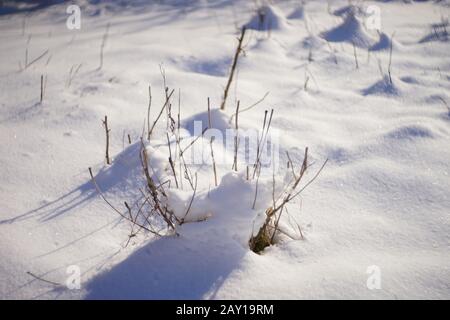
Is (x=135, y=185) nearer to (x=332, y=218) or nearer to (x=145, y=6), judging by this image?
(x=332, y=218)

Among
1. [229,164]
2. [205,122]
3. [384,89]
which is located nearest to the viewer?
[229,164]

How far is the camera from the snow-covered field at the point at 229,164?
1045 millimetres

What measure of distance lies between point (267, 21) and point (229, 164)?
7.13 ft

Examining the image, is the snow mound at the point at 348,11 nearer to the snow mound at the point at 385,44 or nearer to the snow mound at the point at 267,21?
the snow mound at the point at 267,21

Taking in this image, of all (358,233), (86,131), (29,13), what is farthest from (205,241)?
(29,13)

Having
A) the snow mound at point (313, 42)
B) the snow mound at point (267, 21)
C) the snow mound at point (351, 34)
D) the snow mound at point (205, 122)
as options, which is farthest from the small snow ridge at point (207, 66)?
the snow mound at point (351, 34)

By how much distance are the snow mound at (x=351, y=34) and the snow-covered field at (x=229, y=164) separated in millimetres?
17

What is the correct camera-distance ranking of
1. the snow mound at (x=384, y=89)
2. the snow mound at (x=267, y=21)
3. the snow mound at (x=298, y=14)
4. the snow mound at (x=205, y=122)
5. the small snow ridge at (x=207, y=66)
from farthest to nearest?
the snow mound at (x=298, y=14)
the snow mound at (x=267, y=21)
the small snow ridge at (x=207, y=66)
the snow mound at (x=384, y=89)
the snow mound at (x=205, y=122)

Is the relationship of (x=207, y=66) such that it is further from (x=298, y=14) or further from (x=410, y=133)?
(x=298, y=14)

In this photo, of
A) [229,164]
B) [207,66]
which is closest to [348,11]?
[207,66]

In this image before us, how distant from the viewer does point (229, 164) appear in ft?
5.03

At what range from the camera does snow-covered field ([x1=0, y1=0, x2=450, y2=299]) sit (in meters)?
1.04

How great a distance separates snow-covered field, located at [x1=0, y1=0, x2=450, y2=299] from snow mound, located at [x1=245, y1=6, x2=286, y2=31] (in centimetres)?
4
